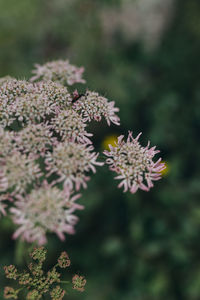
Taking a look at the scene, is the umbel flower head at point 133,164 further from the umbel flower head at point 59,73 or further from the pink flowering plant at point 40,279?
the umbel flower head at point 59,73

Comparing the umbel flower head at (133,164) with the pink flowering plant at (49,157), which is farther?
the umbel flower head at (133,164)

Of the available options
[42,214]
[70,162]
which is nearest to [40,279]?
[42,214]

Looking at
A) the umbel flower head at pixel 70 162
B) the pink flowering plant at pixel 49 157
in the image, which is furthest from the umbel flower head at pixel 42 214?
the umbel flower head at pixel 70 162

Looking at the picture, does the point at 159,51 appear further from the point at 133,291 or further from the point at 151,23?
the point at 133,291

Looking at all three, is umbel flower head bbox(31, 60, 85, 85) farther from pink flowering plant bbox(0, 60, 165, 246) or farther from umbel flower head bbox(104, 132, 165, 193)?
umbel flower head bbox(104, 132, 165, 193)

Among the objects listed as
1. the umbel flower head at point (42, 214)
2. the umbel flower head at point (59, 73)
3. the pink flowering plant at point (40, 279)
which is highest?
the umbel flower head at point (59, 73)

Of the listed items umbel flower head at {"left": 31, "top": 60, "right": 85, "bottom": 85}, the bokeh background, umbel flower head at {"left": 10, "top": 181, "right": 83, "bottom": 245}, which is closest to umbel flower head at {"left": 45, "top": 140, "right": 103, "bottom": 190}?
umbel flower head at {"left": 10, "top": 181, "right": 83, "bottom": 245}

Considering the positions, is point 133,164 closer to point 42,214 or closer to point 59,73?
point 42,214
